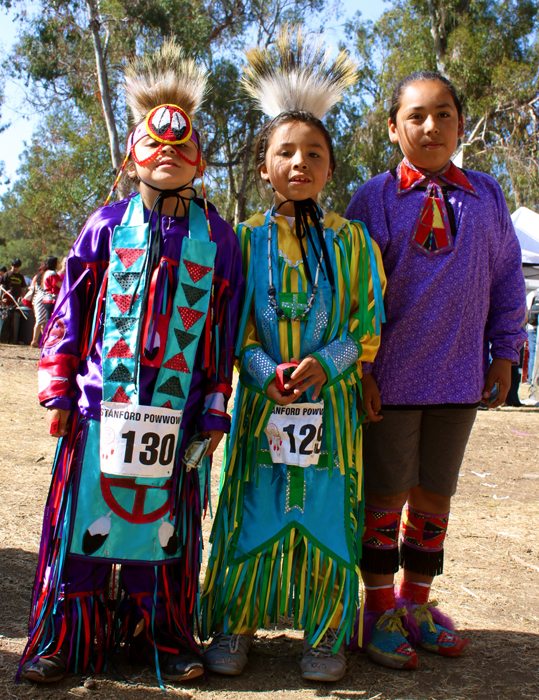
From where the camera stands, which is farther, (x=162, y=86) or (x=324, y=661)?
(x=162, y=86)

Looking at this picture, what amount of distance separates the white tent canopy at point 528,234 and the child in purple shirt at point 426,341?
809cm

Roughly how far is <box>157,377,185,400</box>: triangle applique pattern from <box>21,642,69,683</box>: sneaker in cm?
79

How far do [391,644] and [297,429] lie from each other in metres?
0.77

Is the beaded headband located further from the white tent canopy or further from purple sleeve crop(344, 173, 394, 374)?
the white tent canopy

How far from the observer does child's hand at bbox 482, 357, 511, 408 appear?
7.38ft

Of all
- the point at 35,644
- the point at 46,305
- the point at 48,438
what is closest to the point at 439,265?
the point at 35,644

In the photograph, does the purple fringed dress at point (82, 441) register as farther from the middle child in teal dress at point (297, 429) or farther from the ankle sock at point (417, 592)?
the ankle sock at point (417, 592)

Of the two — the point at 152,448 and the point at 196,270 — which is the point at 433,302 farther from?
the point at 152,448

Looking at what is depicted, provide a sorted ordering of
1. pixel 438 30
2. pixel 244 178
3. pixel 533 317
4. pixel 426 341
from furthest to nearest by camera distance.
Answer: pixel 244 178
pixel 438 30
pixel 533 317
pixel 426 341

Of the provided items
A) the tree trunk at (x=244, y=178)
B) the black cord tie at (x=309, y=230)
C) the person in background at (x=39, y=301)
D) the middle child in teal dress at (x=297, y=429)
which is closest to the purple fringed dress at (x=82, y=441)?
the middle child in teal dress at (x=297, y=429)

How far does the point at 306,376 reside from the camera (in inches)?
74.2

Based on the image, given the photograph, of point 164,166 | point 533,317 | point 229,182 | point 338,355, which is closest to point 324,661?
point 338,355

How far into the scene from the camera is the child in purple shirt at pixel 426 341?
84.0 inches

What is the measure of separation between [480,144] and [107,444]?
62.1ft
